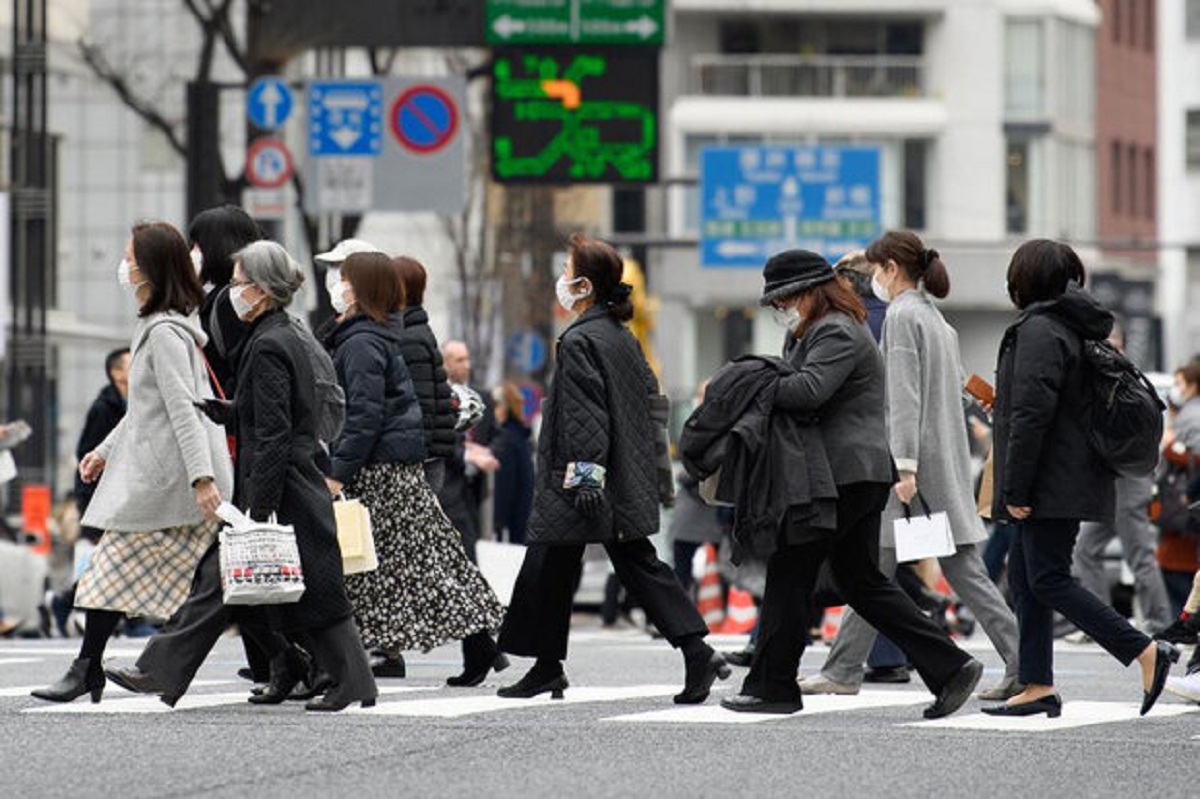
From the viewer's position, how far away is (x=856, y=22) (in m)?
67.8

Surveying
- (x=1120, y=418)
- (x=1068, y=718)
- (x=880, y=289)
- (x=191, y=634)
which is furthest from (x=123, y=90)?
(x=1120, y=418)

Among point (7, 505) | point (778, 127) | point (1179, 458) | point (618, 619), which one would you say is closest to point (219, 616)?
point (1179, 458)

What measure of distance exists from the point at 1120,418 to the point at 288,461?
115 inches

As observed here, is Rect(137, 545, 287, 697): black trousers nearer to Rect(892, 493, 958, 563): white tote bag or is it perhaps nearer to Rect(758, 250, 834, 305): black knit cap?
Rect(758, 250, 834, 305): black knit cap

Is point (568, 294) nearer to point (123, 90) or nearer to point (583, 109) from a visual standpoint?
point (583, 109)

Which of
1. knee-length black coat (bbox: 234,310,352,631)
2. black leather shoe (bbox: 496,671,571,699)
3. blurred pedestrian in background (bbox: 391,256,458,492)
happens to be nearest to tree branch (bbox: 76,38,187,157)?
blurred pedestrian in background (bbox: 391,256,458,492)

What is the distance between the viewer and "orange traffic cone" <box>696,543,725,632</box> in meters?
24.4

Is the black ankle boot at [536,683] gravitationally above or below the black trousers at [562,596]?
below

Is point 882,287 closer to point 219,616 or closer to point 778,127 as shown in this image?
point 219,616

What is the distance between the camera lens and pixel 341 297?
14.0m

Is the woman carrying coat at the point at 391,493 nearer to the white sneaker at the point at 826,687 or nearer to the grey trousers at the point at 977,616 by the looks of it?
the white sneaker at the point at 826,687

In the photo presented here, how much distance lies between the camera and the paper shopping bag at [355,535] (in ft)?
42.1

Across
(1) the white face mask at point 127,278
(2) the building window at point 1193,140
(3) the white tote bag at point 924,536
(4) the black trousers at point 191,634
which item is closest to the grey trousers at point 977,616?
(3) the white tote bag at point 924,536

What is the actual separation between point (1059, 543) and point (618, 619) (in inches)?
546
